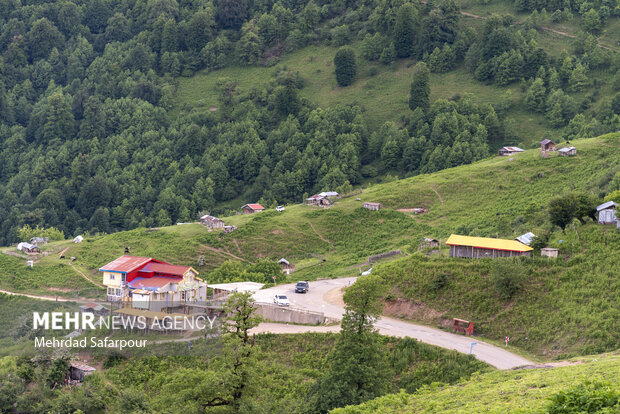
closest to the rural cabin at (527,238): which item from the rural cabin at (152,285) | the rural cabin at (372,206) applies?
the rural cabin at (152,285)

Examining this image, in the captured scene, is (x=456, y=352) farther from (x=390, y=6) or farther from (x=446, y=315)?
(x=390, y=6)

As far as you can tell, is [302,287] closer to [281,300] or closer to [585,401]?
[281,300]

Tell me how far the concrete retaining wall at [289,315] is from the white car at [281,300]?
1.50ft

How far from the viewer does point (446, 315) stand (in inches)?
1572

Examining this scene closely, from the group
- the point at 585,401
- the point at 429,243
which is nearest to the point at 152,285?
the point at 429,243

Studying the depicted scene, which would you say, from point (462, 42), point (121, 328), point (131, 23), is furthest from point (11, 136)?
point (121, 328)

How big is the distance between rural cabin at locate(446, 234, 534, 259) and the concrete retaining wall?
9.33m

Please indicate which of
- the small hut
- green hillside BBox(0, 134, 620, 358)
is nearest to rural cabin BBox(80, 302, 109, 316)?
the small hut

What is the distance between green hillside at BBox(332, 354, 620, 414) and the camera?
2155 cm

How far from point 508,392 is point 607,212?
21.3 metres

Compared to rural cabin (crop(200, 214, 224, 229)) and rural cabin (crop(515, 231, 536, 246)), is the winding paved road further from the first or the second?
rural cabin (crop(200, 214, 224, 229))

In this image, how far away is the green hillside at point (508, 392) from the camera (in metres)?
21.5

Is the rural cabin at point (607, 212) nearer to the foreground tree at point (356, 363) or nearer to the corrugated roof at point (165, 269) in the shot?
the foreground tree at point (356, 363)

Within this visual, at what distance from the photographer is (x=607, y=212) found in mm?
42562
